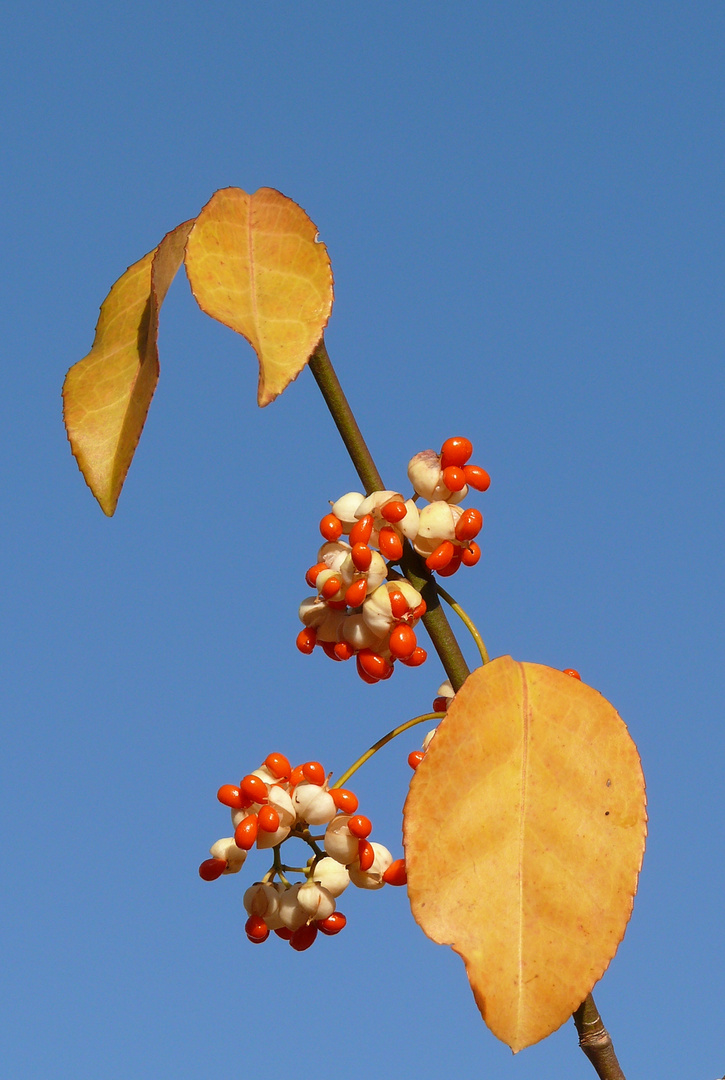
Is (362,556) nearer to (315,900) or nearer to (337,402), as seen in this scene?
(337,402)

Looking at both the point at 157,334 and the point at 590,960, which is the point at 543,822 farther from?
the point at 157,334

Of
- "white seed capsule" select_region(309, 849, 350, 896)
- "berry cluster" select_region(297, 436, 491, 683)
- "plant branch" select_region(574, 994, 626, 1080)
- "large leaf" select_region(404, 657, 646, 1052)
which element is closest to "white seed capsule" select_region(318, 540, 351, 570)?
"berry cluster" select_region(297, 436, 491, 683)

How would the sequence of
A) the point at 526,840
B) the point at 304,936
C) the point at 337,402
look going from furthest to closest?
the point at 304,936 → the point at 337,402 → the point at 526,840

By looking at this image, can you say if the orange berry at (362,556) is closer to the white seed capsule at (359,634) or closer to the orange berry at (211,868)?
the white seed capsule at (359,634)

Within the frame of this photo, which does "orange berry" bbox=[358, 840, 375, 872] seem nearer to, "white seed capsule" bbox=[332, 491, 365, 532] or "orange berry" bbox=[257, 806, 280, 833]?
"orange berry" bbox=[257, 806, 280, 833]

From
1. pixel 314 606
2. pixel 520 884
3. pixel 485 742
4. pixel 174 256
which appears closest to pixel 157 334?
pixel 174 256

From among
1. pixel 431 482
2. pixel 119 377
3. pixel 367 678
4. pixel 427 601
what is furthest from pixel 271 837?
pixel 119 377

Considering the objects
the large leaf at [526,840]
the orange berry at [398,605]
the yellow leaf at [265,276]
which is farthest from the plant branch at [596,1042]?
the yellow leaf at [265,276]
